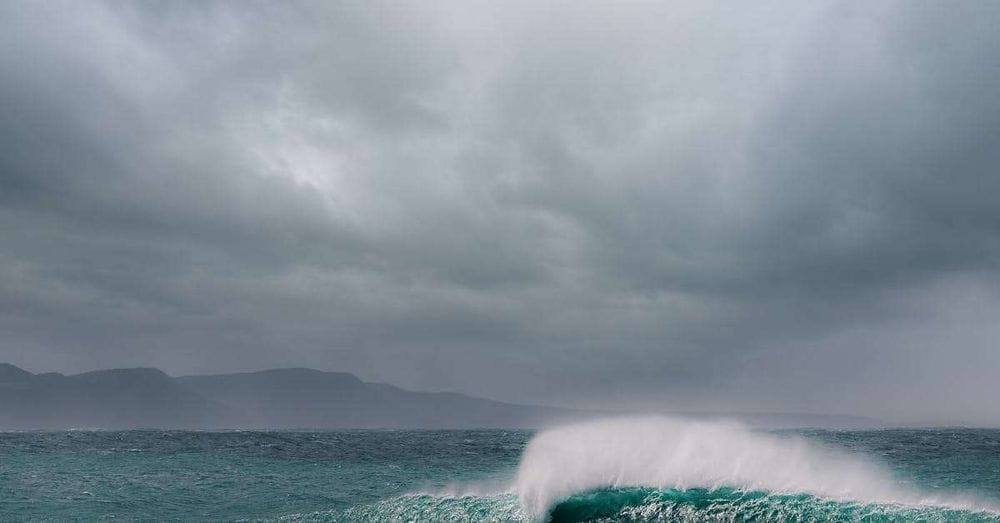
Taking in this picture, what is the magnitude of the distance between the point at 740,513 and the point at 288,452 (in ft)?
131

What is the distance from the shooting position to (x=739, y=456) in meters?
17.5

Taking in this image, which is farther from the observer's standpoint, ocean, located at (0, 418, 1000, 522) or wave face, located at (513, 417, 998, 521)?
ocean, located at (0, 418, 1000, 522)

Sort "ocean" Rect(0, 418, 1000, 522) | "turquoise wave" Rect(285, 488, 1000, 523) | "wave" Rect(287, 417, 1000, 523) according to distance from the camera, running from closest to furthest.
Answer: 1. "turquoise wave" Rect(285, 488, 1000, 523)
2. "wave" Rect(287, 417, 1000, 523)
3. "ocean" Rect(0, 418, 1000, 522)

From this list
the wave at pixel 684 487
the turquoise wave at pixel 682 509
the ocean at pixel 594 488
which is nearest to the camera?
the turquoise wave at pixel 682 509

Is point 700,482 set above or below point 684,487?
above

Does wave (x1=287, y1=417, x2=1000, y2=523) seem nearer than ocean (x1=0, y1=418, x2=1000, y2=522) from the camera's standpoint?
Yes

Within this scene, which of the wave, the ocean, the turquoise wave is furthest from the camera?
the ocean

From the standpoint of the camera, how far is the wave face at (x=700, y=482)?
15875 millimetres

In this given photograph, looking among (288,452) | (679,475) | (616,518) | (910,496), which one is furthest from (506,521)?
(288,452)

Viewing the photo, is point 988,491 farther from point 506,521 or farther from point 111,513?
point 111,513

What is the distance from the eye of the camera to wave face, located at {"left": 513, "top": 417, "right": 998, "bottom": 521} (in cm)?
1588

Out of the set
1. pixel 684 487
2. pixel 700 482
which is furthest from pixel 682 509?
pixel 700 482

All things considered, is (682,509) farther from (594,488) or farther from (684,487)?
(594,488)

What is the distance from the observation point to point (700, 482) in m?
17.0
